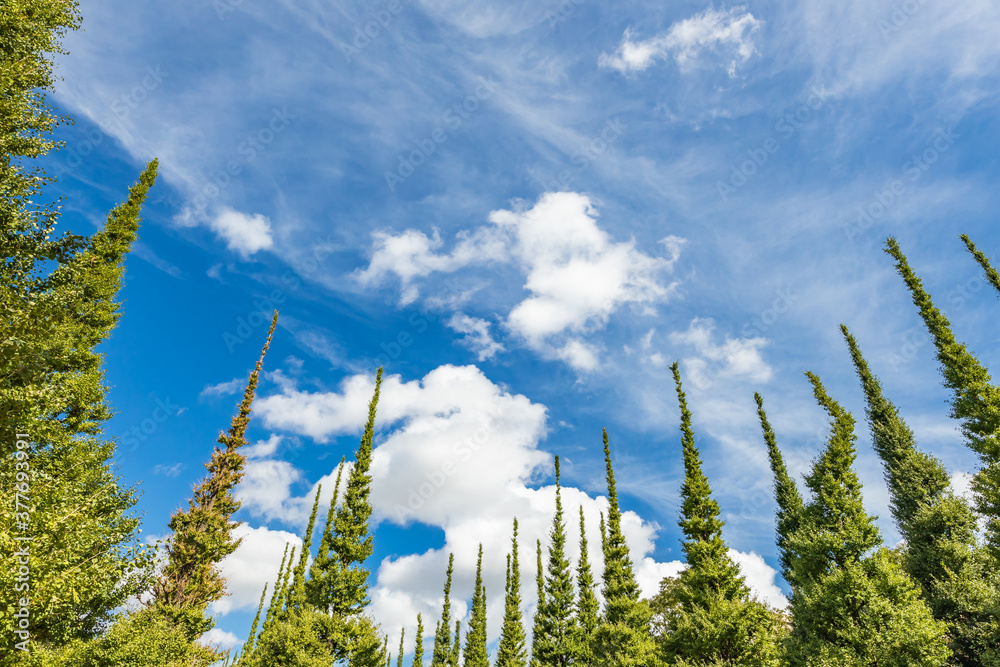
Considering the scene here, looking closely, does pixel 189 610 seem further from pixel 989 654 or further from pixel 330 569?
pixel 989 654

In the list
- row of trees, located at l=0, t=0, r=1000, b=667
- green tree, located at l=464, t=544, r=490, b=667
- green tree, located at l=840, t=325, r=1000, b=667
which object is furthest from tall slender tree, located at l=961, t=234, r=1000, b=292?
green tree, located at l=464, t=544, r=490, b=667

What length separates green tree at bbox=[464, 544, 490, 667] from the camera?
5075 cm

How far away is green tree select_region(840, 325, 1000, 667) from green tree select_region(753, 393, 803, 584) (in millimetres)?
6144

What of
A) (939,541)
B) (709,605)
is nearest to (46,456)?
(709,605)

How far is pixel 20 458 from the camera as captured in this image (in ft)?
36.0

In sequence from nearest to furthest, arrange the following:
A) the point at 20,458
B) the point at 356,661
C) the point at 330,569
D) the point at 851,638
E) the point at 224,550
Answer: the point at 20,458 < the point at 851,638 < the point at 224,550 < the point at 356,661 < the point at 330,569

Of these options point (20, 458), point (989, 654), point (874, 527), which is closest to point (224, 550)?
point (20, 458)

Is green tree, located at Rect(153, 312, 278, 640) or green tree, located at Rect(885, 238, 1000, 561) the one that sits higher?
green tree, located at Rect(885, 238, 1000, 561)

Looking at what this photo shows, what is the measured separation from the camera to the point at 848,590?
18969mm

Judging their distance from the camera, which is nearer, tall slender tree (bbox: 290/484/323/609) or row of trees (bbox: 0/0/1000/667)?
row of trees (bbox: 0/0/1000/667)

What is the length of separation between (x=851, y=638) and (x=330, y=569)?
27.6 meters

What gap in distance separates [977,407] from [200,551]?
4224 cm

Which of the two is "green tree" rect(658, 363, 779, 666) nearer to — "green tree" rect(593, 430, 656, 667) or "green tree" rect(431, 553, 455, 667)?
"green tree" rect(593, 430, 656, 667)

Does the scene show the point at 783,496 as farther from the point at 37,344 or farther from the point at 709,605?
the point at 37,344
